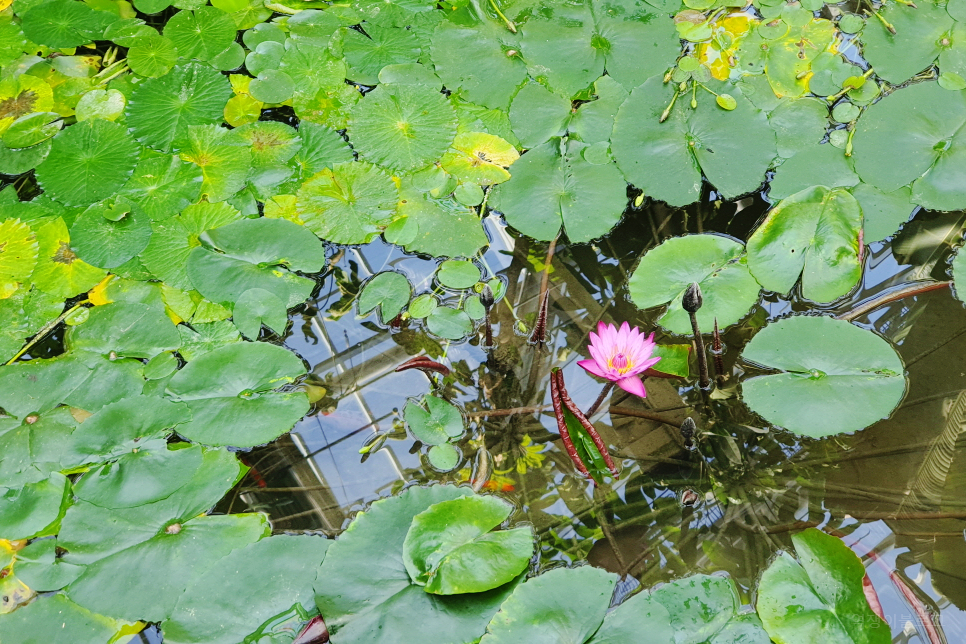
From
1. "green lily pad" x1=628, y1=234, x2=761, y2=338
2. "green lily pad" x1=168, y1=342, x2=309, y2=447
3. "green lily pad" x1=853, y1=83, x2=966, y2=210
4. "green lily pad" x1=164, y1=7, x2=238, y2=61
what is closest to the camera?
"green lily pad" x1=168, y1=342, x2=309, y2=447

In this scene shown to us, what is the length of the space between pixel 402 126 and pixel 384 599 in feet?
5.30

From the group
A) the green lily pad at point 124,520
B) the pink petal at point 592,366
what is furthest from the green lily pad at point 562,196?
the green lily pad at point 124,520

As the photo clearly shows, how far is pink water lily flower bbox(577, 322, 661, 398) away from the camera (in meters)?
1.70

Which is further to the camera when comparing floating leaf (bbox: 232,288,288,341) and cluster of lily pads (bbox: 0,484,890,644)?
floating leaf (bbox: 232,288,288,341)

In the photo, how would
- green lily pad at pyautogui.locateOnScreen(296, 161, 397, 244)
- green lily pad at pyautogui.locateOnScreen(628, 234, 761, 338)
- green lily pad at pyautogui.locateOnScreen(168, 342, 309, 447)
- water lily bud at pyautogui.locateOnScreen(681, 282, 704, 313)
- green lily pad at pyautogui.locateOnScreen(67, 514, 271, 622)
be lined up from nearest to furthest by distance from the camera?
green lily pad at pyautogui.locateOnScreen(67, 514, 271, 622), water lily bud at pyautogui.locateOnScreen(681, 282, 704, 313), green lily pad at pyautogui.locateOnScreen(168, 342, 309, 447), green lily pad at pyautogui.locateOnScreen(628, 234, 761, 338), green lily pad at pyautogui.locateOnScreen(296, 161, 397, 244)

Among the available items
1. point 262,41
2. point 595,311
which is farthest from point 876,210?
point 262,41

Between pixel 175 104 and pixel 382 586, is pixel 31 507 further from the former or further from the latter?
pixel 175 104

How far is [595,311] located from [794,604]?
1.00 m

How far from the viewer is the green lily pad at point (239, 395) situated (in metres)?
1.82

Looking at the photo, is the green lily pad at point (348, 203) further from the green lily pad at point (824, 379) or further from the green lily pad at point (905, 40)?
the green lily pad at point (905, 40)

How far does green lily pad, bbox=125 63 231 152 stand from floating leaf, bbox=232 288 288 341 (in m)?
→ 0.76

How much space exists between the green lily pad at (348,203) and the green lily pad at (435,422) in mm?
671

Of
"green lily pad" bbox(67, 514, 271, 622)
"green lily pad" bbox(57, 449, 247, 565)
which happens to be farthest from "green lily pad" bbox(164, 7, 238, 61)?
"green lily pad" bbox(67, 514, 271, 622)

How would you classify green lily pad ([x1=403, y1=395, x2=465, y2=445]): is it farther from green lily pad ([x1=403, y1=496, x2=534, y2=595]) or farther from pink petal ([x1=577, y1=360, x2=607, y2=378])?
pink petal ([x1=577, y1=360, x2=607, y2=378])
